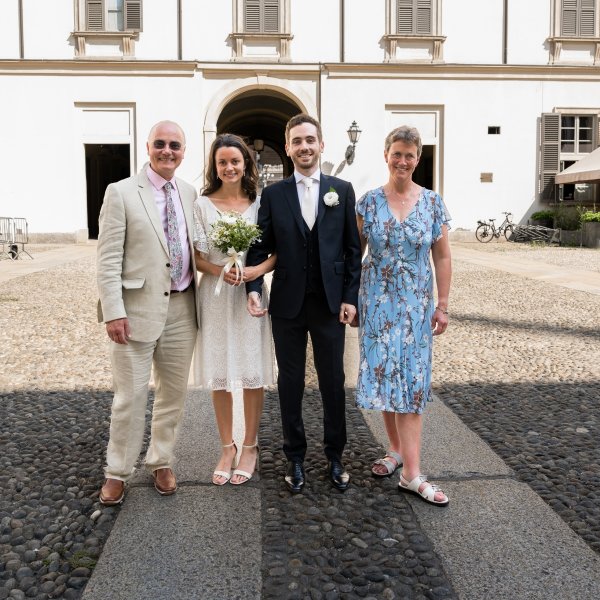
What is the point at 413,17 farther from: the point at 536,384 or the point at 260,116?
the point at 536,384

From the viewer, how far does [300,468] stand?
3.09 meters

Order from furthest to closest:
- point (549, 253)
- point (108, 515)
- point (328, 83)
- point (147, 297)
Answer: point (328, 83)
point (549, 253)
point (147, 297)
point (108, 515)

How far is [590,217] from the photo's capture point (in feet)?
57.5

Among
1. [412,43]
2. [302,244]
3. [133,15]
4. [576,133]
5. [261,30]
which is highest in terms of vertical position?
[133,15]

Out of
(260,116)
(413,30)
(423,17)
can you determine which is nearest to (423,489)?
(413,30)

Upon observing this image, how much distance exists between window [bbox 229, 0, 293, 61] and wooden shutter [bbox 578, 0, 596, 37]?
8178 mm

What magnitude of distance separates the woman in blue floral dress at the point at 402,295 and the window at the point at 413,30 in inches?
705

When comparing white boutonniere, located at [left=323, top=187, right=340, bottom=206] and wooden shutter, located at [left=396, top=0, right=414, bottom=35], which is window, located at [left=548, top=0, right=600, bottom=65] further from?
white boutonniere, located at [left=323, top=187, right=340, bottom=206]

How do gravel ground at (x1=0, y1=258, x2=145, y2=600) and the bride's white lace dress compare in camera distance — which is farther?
the bride's white lace dress

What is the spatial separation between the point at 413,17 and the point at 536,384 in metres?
17.0

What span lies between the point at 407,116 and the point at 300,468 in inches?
722

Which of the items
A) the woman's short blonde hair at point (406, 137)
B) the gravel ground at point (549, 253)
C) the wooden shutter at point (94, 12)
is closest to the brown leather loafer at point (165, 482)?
the woman's short blonde hair at point (406, 137)

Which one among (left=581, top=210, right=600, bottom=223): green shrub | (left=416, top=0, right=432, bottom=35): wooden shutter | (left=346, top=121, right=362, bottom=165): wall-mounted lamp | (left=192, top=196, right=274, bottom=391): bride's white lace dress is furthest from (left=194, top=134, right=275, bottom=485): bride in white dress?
(left=416, top=0, right=432, bottom=35): wooden shutter

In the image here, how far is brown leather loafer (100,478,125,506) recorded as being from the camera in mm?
2863
